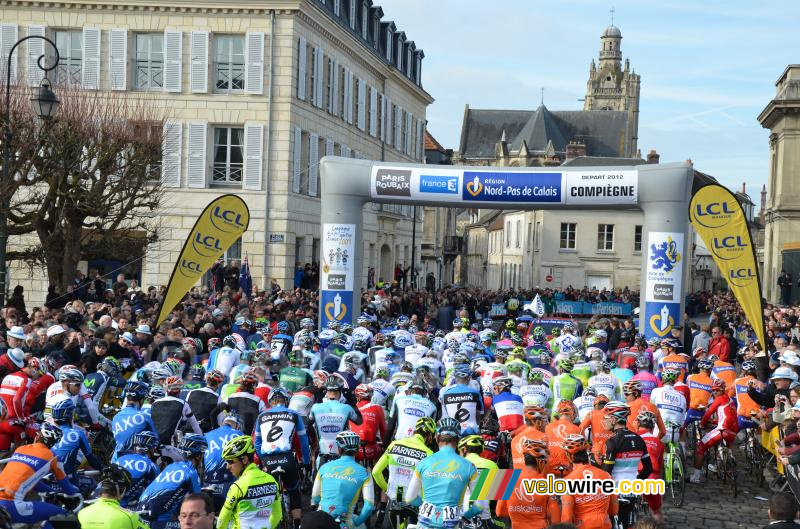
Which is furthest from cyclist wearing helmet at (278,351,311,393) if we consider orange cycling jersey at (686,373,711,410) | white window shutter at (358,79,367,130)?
white window shutter at (358,79,367,130)

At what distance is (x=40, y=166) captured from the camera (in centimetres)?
2553

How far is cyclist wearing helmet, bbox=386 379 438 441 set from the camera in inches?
457

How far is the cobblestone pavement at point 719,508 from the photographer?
1229cm

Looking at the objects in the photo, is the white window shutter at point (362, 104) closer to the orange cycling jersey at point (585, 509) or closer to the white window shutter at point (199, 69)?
the white window shutter at point (199, 69)

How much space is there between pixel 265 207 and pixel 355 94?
11.2 m

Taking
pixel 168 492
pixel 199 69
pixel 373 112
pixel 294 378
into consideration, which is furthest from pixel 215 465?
pixel 373 112

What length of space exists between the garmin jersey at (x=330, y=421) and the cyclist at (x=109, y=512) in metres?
3.79

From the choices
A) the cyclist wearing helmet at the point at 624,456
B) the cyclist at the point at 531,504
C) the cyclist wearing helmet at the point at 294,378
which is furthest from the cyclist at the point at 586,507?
the cyclist wearing helmet at the point at 294,378

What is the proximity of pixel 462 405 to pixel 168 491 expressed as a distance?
15.0ft

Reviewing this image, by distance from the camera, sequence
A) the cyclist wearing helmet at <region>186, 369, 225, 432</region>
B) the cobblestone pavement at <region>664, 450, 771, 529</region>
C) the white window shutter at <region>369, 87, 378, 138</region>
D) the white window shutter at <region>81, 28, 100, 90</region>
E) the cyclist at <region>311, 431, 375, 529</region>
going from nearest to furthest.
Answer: the cyclist at <region>311, 431, 375, 529</region>, the cyclist wearing helmet at <region>186, 369, 225, 432</region>, the cobblestone pavement at <region>664, 450, 771, 529</region>, the white window shutter at <region>81, 28, 100, 90</region>, the white window shutter at <region>369, 87, 378, 138</region>

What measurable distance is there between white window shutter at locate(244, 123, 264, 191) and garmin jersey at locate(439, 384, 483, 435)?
24.6 metres

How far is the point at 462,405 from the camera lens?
477 inches

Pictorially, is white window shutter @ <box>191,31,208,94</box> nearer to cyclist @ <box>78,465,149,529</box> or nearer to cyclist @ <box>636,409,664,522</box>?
cyclist @ <box>636,409,664,522</box>

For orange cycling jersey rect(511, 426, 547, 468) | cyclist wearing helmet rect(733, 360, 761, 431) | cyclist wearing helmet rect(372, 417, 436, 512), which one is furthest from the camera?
cyclist wearing helmet rect(733, 360, 761, 431)
